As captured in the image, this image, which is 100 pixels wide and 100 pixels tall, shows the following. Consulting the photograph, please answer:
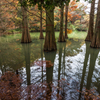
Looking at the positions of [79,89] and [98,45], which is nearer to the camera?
[79,89]

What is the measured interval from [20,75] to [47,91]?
158 cm

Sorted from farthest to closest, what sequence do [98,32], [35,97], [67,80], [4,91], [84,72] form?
1. [98,32]
2. [84,72]
3. [67,80]
4. [4,91]
5. [35,97]

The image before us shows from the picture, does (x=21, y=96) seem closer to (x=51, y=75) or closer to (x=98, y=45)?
(x=51, y=75)

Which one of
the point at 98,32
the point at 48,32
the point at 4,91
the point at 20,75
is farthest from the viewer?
the point at 98,32

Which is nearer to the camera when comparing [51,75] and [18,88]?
[18,88]

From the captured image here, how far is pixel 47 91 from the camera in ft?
9.31

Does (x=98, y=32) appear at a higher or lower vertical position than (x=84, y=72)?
higher

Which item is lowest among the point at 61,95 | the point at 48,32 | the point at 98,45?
the point at 61,95

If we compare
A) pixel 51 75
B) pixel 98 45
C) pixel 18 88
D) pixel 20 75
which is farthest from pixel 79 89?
pixel 98 45

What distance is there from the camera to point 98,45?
333 inches

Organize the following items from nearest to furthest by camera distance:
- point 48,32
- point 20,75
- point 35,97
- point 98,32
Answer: point 35,97, point 20,75, point 48,32, point 98,32

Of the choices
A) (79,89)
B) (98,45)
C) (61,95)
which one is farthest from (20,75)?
(98,45)

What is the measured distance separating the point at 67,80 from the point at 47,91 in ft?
3.31

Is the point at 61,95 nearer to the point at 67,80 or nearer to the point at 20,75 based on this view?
the point at 67,80
